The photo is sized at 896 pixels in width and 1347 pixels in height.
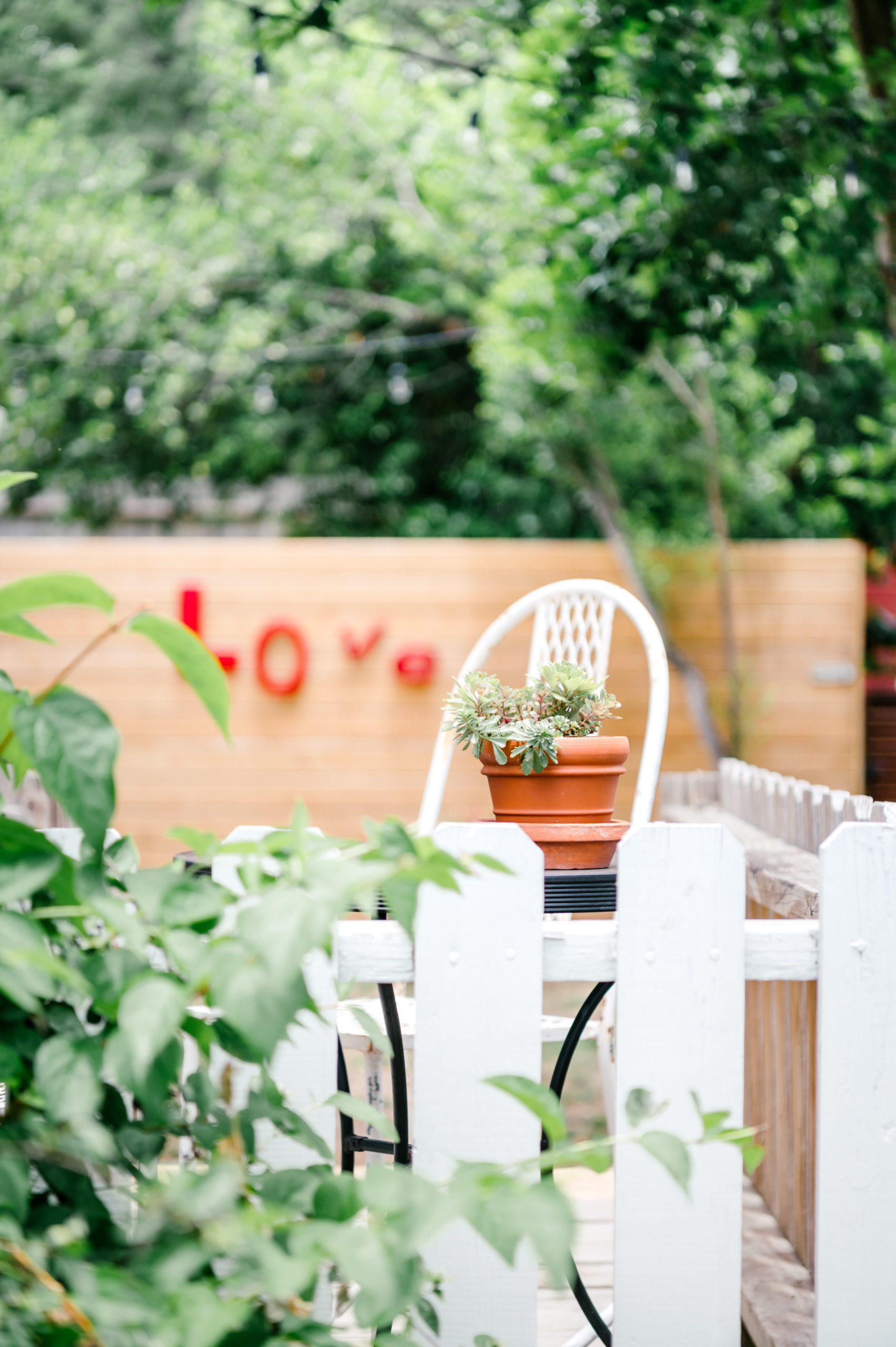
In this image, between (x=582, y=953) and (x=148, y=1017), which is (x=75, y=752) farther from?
(x=582, y=953)

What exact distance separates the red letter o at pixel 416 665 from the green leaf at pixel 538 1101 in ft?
14.7

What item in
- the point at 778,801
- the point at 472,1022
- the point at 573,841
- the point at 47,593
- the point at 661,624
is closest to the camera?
the point at 47,593

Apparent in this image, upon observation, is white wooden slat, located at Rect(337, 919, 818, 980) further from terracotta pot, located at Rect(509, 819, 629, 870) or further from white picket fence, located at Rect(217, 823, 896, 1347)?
terracotta pot, located at Rect(509, 819, 629, 870)

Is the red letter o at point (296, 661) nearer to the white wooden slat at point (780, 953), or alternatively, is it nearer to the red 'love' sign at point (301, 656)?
the red 'love' sign at point (301, 656)

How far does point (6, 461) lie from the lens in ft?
24.1

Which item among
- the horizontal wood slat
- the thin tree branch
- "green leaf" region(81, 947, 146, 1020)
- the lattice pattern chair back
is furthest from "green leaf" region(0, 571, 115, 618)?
the horizontal wood slat

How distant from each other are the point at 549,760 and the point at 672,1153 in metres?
0.72

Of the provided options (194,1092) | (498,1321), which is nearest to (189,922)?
(194,1092)

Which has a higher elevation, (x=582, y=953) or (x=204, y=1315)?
(x=204, y=1315)

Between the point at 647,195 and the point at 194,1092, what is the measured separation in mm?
3543

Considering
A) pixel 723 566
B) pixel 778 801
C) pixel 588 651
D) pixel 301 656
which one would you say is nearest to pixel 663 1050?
pixel 778 801

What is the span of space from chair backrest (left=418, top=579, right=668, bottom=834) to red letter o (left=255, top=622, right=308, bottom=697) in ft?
9.84

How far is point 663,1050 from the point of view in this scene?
3.26ft

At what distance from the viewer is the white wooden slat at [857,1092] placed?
0.99 m
